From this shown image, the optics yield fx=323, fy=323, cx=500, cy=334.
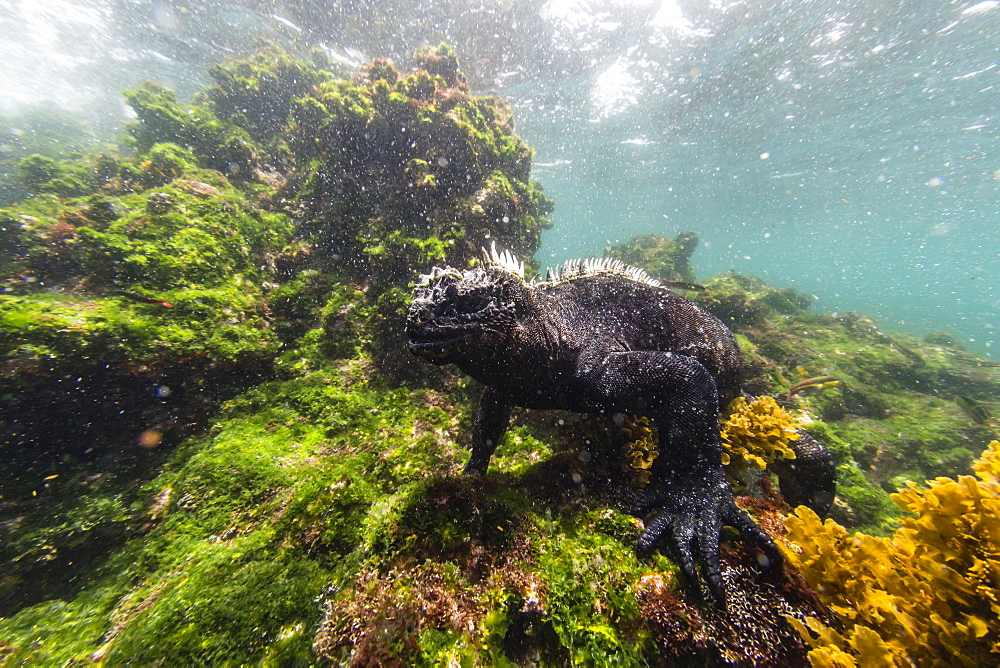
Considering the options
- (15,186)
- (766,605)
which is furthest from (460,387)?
(15,186)

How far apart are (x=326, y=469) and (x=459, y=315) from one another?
76.8 inches

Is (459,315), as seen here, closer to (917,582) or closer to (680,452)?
(680,452)

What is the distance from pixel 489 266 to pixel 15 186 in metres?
18.7

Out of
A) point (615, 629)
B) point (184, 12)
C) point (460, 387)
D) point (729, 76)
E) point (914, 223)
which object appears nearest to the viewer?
point (615, 629)

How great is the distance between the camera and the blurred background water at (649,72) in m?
14.2

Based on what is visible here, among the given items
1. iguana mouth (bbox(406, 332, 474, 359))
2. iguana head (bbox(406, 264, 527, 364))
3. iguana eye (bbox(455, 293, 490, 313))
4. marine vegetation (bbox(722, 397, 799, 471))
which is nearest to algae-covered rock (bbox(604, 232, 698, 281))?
marine vegetation (bbox(722, 397, 799, 471))

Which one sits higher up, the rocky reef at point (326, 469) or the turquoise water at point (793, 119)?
the turquoise water at point (793, 119)

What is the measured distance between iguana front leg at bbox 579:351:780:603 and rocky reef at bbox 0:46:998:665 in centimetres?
15

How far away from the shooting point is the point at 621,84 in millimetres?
18766

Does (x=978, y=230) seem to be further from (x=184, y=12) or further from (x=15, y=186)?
(x=15, y=186)

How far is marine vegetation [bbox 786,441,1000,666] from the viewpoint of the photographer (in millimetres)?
1551

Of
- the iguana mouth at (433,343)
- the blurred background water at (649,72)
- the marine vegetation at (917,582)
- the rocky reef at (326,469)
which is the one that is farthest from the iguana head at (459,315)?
the blurred background water at (649,72)

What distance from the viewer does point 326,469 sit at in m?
2.94

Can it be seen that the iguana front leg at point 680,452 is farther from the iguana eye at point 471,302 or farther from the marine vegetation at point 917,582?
the iguana eye at point 471,302
